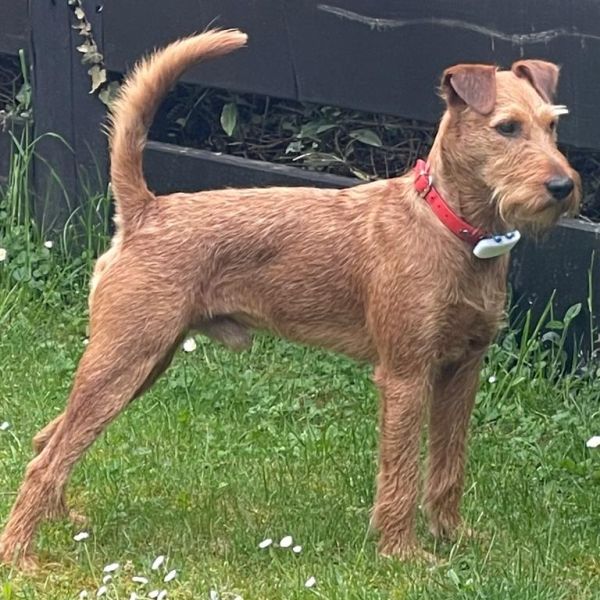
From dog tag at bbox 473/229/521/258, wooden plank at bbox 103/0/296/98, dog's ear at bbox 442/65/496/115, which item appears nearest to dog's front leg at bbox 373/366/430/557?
dog tag at bbox 473/229/521/258

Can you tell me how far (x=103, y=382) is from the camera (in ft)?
14.4

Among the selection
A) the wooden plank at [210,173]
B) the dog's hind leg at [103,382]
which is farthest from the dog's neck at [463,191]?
the wooden plank at [210,173]

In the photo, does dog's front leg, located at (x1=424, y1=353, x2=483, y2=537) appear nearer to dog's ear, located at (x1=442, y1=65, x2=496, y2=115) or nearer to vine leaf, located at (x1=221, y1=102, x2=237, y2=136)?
dog's ear, located at (x1=442, y1=65, x2=496, y2=115)

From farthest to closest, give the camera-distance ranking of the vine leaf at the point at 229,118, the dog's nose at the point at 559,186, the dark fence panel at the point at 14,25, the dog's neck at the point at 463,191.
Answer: the dark fence panel at the point at 14,25 < the vine leaf at the point at 229,118 < the dog's neck at the point at 463,191 < the dog's nose at the point at 559,186

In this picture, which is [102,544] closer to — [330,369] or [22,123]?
[330,369]

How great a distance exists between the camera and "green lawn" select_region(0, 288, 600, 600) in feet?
14.1

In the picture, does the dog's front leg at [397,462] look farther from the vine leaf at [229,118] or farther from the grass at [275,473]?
the vine leaf at [229,118]

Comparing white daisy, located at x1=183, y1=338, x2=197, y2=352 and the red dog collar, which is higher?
the red dog collar

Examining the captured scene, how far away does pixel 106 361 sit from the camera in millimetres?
4379

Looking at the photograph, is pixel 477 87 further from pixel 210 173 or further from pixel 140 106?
pixel 210 173

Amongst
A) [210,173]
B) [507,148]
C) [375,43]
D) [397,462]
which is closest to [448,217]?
[507,148]

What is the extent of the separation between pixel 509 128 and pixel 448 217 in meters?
0.32

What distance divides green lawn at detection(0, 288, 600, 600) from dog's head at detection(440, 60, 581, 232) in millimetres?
1003

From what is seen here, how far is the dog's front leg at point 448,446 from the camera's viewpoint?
15.0 feet
